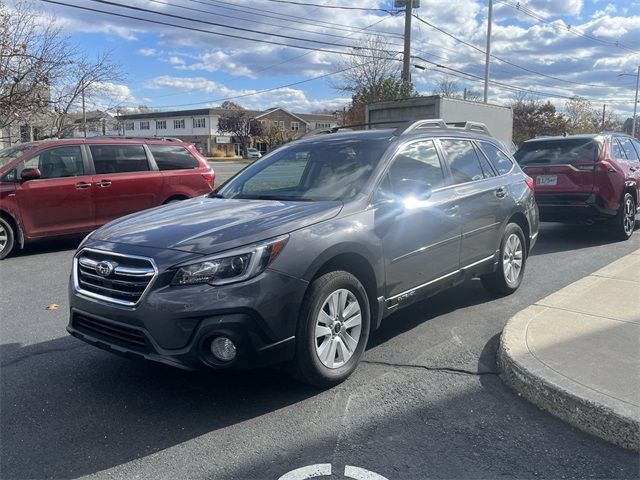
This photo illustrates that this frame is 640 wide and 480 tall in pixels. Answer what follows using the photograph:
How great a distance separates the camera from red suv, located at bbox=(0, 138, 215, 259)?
8.48 meters

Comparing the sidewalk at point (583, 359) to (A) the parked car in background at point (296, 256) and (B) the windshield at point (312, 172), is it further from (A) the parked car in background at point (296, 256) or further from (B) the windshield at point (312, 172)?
(B) the windshield at point (312, 172)

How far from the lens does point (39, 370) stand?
4.19 meters

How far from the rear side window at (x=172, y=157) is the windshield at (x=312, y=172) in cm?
511

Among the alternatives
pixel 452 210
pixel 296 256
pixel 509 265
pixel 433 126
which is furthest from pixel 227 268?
pixel 509 265

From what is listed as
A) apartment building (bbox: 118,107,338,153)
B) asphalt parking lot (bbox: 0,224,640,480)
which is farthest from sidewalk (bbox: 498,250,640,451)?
apartment building (bbox: 118,107,338,153)

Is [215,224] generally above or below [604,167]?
below

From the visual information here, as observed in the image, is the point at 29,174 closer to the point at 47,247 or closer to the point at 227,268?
the point at 47,247

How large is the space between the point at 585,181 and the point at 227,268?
750cm

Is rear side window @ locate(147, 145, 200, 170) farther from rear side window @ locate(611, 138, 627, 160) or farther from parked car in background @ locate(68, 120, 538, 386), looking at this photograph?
rear side window @ locate(611, 138, 627, 160)

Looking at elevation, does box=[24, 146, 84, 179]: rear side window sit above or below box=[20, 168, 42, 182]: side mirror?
above

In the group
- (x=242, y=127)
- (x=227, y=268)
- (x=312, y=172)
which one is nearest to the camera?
(x=227, y=268)

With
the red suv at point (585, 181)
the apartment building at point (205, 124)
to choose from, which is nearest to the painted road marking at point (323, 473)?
the red suv at point (585, 181)

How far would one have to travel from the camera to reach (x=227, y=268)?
3334mm

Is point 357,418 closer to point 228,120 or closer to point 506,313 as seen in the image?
point 506,313
